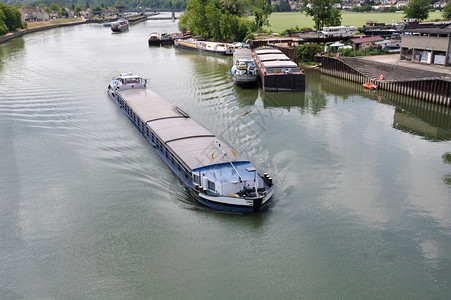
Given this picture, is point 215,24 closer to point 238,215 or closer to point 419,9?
point 419,9

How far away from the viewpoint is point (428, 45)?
1802 inches

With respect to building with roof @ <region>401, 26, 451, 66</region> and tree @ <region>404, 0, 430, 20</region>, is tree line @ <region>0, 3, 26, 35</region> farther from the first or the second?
building with roof @ <region>401, 26, 451, 66</region>

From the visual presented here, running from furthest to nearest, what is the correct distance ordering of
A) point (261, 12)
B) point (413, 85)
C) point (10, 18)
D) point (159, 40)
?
point (10, 18) → point (261, 12) → point (159, 40) → point (413, 85)

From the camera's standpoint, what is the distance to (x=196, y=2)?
95.3m

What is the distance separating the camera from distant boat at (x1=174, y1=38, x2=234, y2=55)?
76438 mm

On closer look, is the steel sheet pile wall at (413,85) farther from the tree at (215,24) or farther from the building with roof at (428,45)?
the tree at (215,24)

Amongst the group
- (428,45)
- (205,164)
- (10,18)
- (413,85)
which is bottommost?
(413,85)

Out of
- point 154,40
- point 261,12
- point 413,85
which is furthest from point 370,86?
point 154,40

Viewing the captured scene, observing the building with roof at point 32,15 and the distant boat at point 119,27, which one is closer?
the distant boat at point 119,27

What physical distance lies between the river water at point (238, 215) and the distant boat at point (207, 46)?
4063 centimetres

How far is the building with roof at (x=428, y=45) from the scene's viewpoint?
144ft

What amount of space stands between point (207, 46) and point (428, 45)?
144 feet

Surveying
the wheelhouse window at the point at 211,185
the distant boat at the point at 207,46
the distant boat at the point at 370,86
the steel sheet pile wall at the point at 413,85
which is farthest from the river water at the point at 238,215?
the distant boat at the point at 207,46

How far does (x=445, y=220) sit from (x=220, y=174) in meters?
11.0
